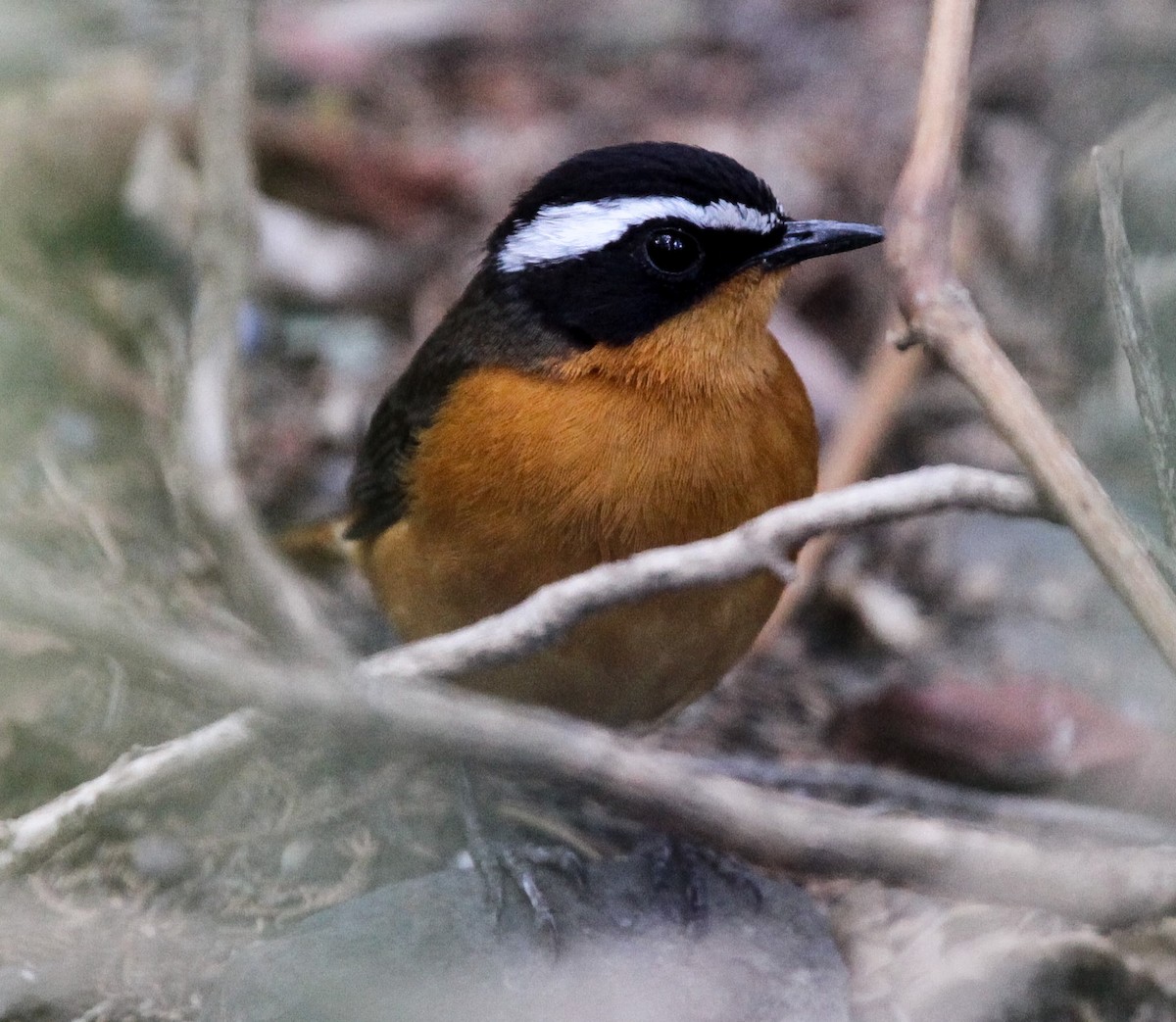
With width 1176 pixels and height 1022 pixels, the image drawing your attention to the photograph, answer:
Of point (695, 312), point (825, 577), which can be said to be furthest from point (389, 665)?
point (825, 577)

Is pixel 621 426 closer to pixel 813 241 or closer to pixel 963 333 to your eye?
pixel 813 241

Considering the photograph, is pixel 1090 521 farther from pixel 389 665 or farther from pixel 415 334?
pixel 415 334

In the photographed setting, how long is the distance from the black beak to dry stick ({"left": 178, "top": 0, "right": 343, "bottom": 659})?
5.73ft

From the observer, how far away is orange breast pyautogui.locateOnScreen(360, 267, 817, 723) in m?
4.61

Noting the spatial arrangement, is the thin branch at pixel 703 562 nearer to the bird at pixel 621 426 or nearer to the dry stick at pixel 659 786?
the dry stick at pixel 659 786

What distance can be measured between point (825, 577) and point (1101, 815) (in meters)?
2.22

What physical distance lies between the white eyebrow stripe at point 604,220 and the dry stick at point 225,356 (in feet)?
3.39

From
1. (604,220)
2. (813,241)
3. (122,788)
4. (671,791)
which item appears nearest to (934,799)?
(813,241)

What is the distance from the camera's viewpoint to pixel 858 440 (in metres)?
6.91

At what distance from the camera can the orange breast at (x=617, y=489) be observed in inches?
181

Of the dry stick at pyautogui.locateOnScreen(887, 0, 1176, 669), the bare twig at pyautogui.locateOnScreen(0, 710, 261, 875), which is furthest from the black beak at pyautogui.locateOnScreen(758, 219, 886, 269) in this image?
the bare twig at pyautogui.locateOnScreen(0, 710, 261, 875)

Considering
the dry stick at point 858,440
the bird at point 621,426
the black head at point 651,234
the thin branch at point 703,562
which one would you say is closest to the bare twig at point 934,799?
the bird at point 621,426

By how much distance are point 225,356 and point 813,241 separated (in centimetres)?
188

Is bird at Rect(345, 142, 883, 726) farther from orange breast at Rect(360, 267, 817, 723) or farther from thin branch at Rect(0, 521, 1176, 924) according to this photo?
thin branch at Rect(0, 521, 1176, 924)
